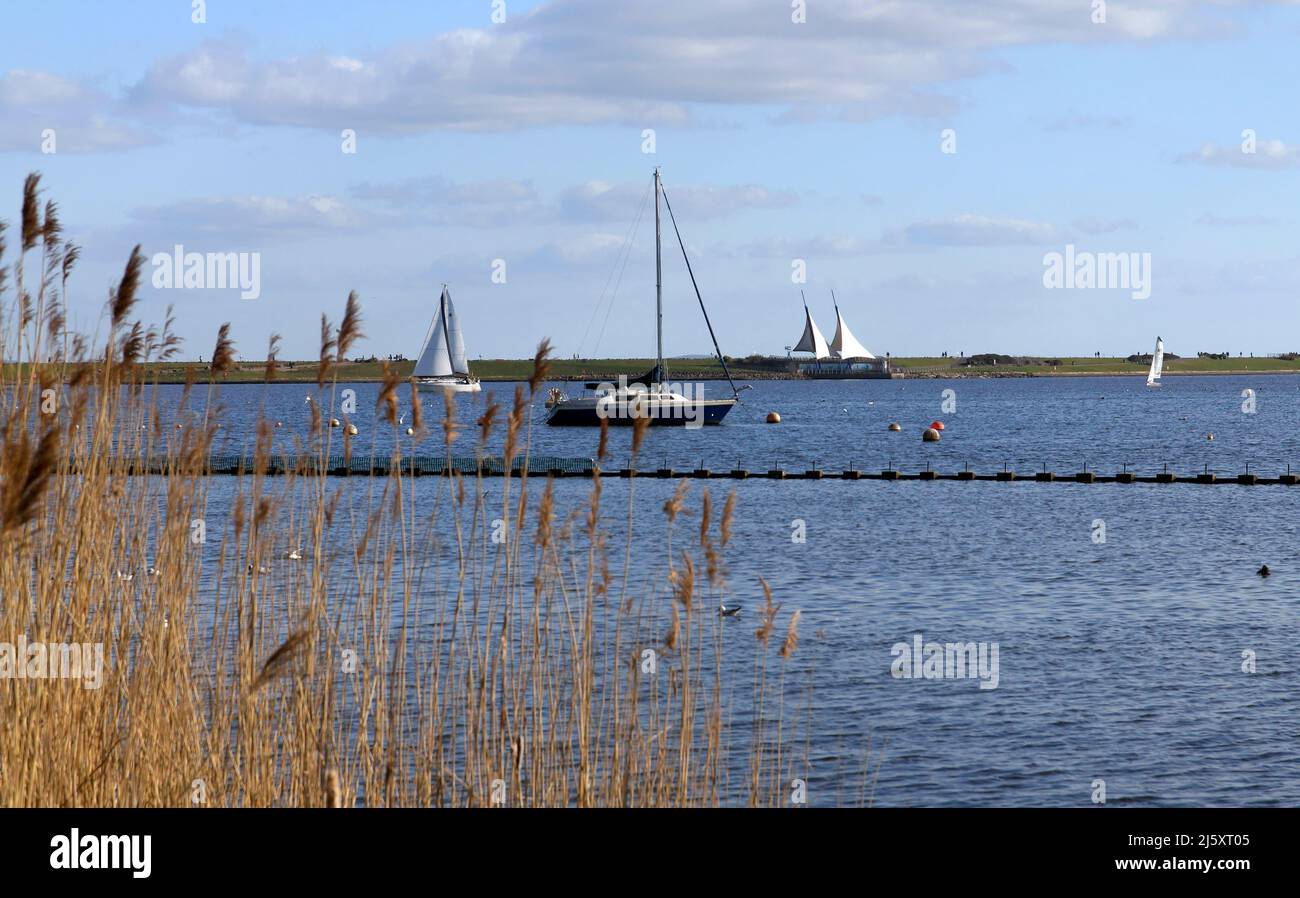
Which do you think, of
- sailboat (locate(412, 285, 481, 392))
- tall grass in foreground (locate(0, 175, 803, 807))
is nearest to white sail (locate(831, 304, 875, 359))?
sailboat (locate(412, 285, 481, 392))

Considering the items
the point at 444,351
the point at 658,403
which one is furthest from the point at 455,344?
the point at 658,403

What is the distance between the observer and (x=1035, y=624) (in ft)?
77.8

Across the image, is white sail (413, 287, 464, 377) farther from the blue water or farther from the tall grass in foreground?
the tall grass in foreground

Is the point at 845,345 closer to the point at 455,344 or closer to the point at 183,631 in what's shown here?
the point at 455,344

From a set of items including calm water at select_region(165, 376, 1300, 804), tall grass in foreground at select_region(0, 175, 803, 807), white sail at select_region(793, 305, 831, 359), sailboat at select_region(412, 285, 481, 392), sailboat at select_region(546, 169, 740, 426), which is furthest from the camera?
white sail at select_region(793, 305, 831, 359)

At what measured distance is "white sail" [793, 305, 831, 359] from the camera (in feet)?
540

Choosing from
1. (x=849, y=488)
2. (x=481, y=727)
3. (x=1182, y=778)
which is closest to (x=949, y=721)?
(x=1182, y=778)

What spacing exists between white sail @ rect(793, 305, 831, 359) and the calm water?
102532 mm

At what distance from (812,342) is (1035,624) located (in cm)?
14268

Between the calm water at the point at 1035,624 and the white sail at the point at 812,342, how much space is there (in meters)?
103

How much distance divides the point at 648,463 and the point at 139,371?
180ft

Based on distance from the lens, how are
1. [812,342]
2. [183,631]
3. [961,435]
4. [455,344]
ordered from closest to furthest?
1. [183,631]
2. [961,435]
3. [455,344]
4. [812,342]

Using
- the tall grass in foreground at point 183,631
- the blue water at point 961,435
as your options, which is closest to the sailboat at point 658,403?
the blue water at point 961,435
